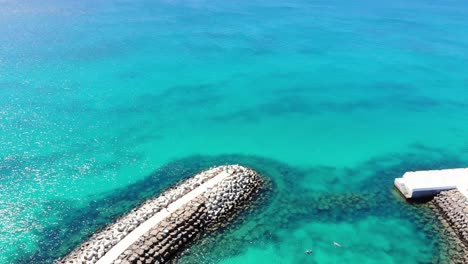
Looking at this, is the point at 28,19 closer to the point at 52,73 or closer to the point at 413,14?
the point at 52,73

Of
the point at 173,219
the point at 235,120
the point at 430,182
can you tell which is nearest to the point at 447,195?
the point at 430,182

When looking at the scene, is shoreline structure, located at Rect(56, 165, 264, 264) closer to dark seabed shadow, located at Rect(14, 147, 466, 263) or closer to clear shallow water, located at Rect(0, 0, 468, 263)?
dark seabed shadow, located at Rect(14, 147, 466, 263)

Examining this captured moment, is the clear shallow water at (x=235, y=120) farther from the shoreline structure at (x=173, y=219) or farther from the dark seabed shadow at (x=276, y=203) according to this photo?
the shoreline structure at (x=173, y=219)

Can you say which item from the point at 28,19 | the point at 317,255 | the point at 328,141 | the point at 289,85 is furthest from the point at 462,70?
the point at 28,19

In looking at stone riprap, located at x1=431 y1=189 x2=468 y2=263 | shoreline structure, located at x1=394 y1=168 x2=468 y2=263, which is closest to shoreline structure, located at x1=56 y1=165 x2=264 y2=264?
shoreline structure, located at x1=394 y1=168 x2=468 y2=263

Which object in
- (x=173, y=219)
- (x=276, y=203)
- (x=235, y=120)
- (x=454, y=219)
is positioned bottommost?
(x=276, y=203)

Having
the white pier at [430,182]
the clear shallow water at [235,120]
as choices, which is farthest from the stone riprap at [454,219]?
the clear shallow water at [235,120]

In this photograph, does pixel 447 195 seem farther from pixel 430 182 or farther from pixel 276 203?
pixel 276 203
